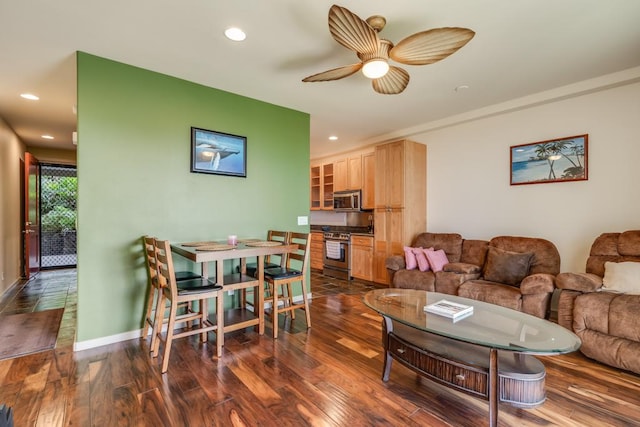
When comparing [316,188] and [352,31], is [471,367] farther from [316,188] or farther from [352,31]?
[316,188]

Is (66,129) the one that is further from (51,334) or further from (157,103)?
(51,334)

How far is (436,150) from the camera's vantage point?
4.85m

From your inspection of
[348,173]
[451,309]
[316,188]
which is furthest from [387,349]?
[316,188]

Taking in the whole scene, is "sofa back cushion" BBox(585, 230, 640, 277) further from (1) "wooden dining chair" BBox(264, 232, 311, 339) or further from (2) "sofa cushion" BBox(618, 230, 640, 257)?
(1) "wooden dining chair" BBox(264, 232, 311, 339)

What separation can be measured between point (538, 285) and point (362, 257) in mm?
2772

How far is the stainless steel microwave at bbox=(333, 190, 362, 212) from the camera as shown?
591cm

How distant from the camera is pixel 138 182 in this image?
9.67ft

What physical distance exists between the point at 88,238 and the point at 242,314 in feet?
5.21

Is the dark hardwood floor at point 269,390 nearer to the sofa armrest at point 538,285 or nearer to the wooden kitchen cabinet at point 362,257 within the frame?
the sofa armrest at point 538,285

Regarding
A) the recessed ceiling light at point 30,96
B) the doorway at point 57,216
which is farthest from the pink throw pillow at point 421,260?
the doorway at point 57,216

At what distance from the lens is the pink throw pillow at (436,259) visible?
13.0 feet

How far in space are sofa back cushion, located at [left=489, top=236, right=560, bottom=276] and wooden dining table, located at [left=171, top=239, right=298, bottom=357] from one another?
265cm

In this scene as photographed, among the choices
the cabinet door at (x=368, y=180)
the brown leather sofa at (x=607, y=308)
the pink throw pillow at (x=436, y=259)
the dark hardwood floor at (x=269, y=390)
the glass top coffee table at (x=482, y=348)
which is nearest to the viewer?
the glass top coffee table at (x=482, y=348)

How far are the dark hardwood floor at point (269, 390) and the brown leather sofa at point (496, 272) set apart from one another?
0.63 m
